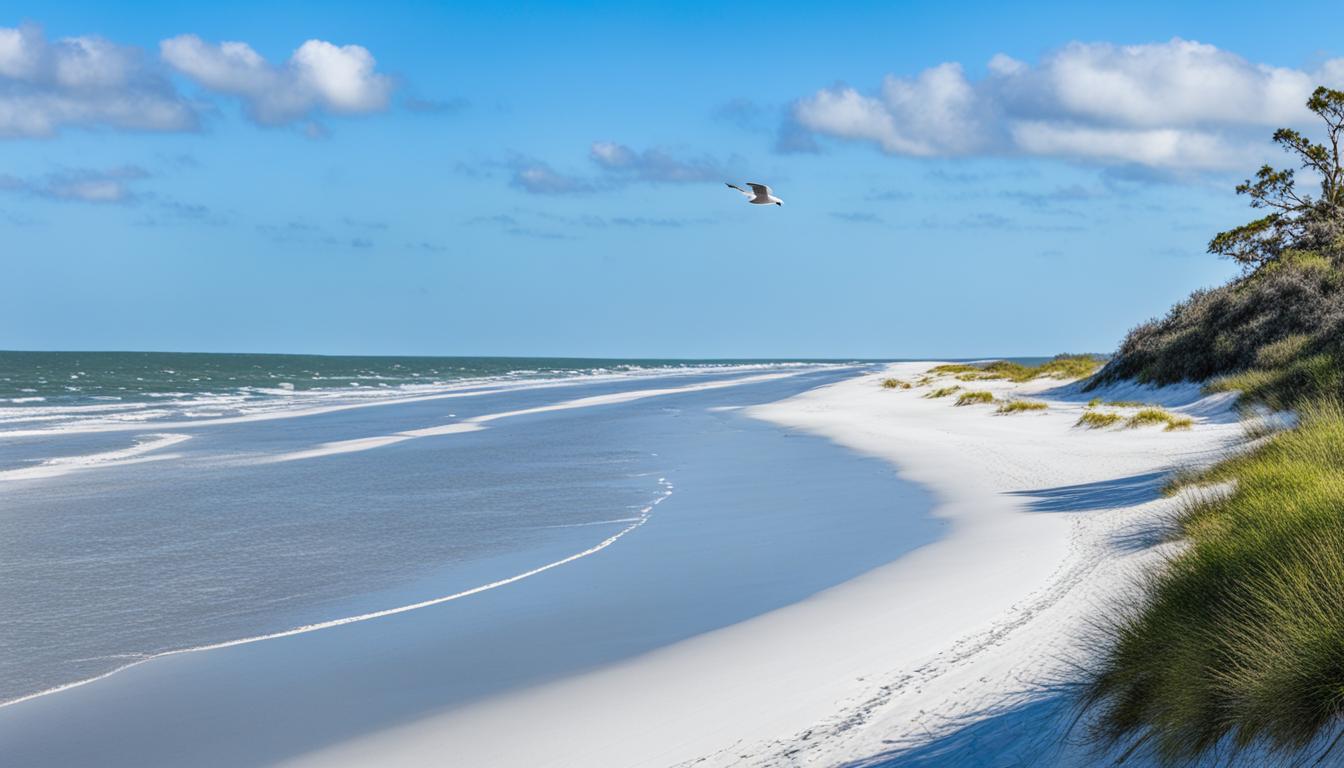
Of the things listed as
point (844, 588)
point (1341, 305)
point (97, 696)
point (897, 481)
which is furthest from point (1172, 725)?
point (1341, 305)

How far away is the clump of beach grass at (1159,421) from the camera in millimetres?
20703

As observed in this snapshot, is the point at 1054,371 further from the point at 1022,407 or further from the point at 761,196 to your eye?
the point at 761,196

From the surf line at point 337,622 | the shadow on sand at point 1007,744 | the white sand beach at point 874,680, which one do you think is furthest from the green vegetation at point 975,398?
the shadow on sand at point 1007,744

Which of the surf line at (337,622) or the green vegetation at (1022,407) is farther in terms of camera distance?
the green vegetation at (1022,407)

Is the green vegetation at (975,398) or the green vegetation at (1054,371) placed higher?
the green vegetation at (1054,371)

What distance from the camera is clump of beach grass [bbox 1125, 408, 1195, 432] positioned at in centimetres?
2070

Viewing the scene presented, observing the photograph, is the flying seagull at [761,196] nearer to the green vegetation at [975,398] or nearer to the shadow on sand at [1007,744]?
the shadow on sand at [1007,744]

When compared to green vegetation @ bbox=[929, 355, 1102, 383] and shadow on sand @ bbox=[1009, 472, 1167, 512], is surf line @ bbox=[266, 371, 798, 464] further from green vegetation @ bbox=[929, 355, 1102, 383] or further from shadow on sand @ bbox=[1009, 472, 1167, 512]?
green vegetation @ bbox=[929, 355, 1102, 383]

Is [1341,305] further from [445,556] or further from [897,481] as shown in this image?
[445,556]

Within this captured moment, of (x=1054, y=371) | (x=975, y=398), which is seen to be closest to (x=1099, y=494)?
(x=975, y=398)

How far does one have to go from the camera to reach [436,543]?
1238cm

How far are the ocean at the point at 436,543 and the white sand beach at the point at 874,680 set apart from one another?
1.62ft

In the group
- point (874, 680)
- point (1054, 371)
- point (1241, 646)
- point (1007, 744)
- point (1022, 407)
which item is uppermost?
point (1054, 371)

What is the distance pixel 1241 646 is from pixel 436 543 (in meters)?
9.82
